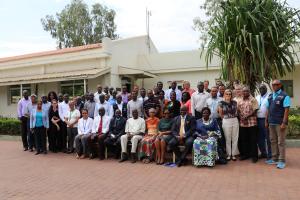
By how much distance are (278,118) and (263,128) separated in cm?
85

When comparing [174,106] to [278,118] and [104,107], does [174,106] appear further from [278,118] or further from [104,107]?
[278,118]

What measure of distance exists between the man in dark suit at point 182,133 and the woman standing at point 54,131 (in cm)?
421

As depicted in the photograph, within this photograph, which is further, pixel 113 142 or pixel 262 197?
pixel 113 142

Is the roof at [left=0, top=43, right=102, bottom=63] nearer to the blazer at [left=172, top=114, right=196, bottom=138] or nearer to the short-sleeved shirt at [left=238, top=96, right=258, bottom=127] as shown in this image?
the blazer at [left=172, top=114, right=196, bottom=138]

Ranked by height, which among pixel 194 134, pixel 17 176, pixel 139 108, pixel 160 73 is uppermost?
pixel 160 73

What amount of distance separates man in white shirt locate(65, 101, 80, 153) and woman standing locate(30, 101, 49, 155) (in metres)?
0.79

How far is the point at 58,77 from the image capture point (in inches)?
739

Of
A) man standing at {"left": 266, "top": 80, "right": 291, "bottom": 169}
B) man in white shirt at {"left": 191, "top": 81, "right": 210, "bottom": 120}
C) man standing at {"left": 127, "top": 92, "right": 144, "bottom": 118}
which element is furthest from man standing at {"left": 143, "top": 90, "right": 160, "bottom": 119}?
man standing at {"left": 266, "top": 80, "right": 291, "bottom": 169}

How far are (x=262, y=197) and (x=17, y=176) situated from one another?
204 inches

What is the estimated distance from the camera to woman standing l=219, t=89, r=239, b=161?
865cm

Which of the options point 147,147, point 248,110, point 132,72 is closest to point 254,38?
point 248,110

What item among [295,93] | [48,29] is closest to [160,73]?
[295,93]

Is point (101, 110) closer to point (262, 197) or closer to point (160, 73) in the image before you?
point (262, 197)

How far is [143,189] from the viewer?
21.1ft
